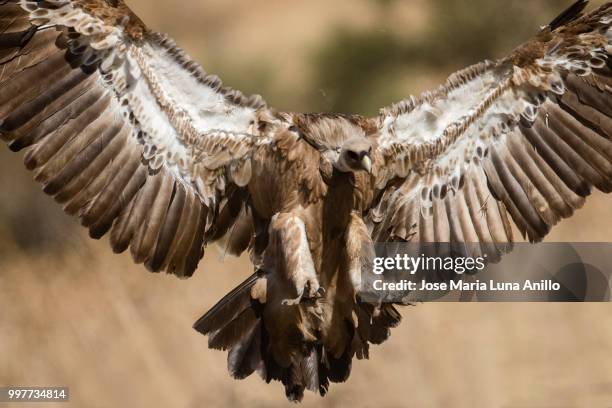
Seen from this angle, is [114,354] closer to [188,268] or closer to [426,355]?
[426,355]

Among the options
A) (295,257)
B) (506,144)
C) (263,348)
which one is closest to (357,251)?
(295,257)

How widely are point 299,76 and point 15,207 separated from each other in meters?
2.73

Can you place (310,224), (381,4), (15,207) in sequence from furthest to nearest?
(381,4) < (15,207) < (310,224)

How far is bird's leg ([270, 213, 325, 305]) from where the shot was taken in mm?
6355

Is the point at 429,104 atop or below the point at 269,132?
atop

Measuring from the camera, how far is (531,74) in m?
6.97

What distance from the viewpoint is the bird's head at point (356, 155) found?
6426 mm

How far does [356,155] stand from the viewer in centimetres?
645

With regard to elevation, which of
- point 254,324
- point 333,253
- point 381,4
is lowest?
point 254,324

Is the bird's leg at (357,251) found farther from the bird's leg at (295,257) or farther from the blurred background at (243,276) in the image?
the blurred background at (243,276)

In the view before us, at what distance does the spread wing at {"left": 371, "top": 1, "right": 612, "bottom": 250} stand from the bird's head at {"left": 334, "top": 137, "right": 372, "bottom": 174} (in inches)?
18.2

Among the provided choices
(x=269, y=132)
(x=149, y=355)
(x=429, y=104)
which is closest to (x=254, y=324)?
(x=269, y=132)

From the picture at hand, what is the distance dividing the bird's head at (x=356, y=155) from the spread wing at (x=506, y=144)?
463 mm

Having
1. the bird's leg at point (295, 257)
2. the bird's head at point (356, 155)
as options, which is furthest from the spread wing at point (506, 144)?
the bird's leg at point (295, 257)
